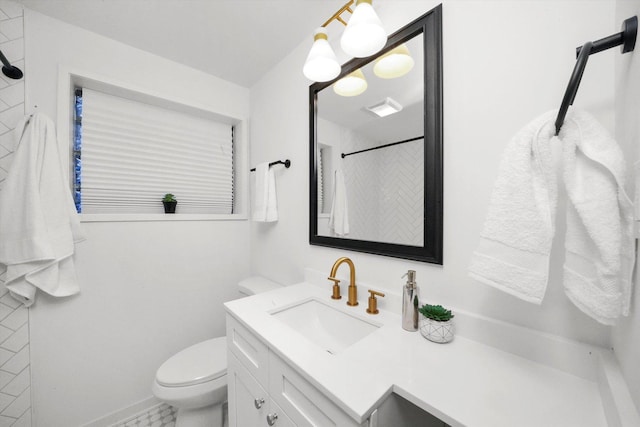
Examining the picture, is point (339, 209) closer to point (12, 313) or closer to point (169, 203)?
point (169, 203)

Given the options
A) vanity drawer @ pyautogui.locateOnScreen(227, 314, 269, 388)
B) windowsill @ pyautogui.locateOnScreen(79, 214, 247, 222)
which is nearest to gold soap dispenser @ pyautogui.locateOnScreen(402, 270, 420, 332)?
vanity drawer @ pyautogui.locateOnScreen(227, 314, 269, 388)

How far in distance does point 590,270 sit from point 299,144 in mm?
1278

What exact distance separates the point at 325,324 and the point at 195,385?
720 mm

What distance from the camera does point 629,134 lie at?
47 centimetres

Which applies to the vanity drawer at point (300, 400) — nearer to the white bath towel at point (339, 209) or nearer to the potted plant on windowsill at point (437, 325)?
the potted plant on windowsill at point (437, 325)

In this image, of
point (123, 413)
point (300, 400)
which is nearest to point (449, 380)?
point (300, 400)

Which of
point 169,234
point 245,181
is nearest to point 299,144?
point 245,181

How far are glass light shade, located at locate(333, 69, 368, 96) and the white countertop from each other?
1047 millimetres

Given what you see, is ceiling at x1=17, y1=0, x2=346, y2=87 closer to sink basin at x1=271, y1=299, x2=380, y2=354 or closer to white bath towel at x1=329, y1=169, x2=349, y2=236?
white bath towel at x1=329, y1=169, x2=349, y2=236

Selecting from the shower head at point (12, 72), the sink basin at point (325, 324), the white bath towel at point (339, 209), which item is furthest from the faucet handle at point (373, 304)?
the shower head at point (12, 72)

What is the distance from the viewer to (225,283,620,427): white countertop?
449mm

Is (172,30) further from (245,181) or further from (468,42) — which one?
(468,42)

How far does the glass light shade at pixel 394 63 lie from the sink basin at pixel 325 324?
1.01 metres

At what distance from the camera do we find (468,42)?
75 centimetres
